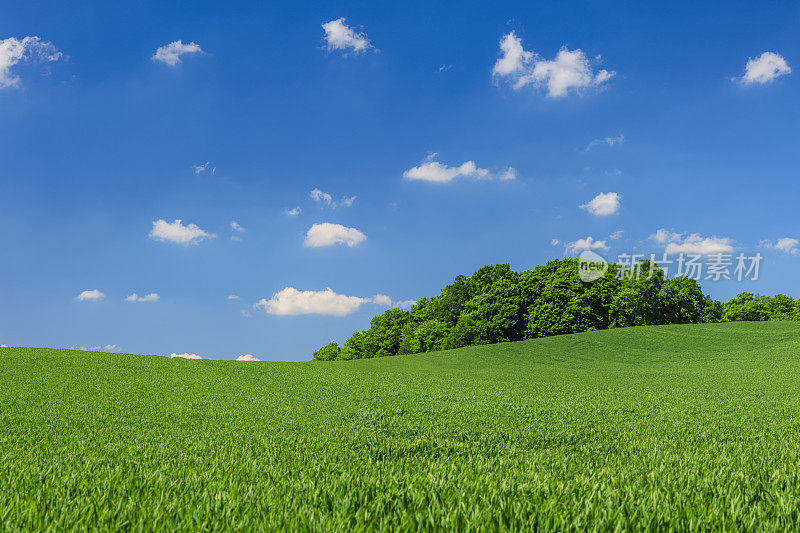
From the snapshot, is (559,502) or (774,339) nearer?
(559,502)

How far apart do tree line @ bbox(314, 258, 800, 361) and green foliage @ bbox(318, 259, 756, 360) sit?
13cm

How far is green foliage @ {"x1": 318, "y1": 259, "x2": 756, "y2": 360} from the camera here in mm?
63781

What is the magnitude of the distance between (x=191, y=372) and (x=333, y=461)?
25.6 meters

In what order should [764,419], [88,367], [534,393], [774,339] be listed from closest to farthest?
1. [764,419]
2. [534,393]
3. [88,367]
4. [774,339]

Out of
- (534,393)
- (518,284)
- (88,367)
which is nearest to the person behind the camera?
(534,393)

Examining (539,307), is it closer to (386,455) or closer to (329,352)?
(329,352)

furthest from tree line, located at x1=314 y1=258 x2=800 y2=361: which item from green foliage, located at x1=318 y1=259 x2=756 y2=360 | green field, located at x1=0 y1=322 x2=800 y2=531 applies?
green field, located at x1=0 y1=322 x2=800 y2=531

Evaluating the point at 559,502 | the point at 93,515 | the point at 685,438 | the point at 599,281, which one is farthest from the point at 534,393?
the point at 599,281

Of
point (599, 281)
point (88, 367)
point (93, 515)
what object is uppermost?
point (599, 281)

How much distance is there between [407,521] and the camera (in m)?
2.73

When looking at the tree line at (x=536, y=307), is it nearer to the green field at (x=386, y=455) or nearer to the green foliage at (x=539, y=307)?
the green foliage at (x=539, y=307)

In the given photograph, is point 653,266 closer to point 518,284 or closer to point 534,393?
point 518,284

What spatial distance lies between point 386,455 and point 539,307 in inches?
2433

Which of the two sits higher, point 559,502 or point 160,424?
point 559,502
